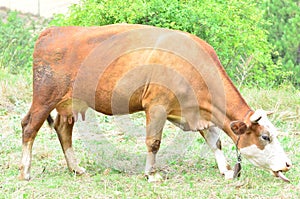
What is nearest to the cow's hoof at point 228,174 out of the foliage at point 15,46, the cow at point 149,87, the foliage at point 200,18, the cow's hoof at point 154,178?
the cow at point 149,87

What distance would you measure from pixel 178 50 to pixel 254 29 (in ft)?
18.8

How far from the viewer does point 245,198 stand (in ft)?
22.5

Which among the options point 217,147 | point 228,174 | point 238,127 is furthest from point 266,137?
point 217,147

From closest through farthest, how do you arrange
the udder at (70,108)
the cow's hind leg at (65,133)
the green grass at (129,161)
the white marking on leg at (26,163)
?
1. the green grass at (129,161)
2. the white marking on leg at (26,163)
3. the udder at (70,108)
4. the cow's hind leg at (65,133)

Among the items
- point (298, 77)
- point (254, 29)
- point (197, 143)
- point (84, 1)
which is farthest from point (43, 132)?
point (298, 77)

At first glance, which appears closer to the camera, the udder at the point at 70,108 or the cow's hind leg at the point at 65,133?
the udder at the point at 70,108

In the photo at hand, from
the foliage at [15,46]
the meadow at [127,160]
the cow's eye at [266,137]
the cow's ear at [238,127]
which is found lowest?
the foliage at [15,46]

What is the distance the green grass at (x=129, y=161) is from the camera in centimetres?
706

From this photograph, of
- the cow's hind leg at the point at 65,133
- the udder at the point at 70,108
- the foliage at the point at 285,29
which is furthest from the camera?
the foliage at the point at 285,29

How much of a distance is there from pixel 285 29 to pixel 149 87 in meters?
9.36

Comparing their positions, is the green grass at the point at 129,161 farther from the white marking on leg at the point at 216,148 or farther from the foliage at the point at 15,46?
the foliage at the point at 15,46

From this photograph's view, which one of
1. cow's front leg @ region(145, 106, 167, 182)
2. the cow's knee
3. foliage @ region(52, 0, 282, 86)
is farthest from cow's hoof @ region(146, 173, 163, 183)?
foliage @ region(52, 0, 282, 86)

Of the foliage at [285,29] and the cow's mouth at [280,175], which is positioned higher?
the cow's mouth at [280,175]

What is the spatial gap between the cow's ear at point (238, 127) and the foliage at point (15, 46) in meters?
6.79
